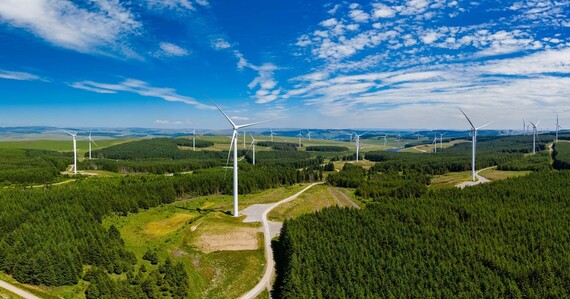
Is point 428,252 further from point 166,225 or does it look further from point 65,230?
point 65,230

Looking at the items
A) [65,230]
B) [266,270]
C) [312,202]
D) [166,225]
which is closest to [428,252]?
[266,270]

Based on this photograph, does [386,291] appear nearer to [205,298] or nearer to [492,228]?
[205,298]

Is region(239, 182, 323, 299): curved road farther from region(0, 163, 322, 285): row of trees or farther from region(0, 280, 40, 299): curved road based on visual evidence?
region(0, 280, 40, 299): curved road

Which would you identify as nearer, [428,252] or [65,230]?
[428,252]

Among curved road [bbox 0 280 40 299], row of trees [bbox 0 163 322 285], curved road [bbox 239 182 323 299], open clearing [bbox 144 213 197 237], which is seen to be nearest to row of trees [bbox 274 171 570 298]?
curved road [bbox 239 182 323 299]

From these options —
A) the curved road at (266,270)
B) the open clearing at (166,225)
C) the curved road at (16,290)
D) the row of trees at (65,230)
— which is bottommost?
the curved road at (266,270)

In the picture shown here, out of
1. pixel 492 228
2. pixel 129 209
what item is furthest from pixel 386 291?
pixel 129 209

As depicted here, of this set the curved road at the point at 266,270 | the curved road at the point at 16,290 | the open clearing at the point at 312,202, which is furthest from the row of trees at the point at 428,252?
the curved road at the point at 16,290

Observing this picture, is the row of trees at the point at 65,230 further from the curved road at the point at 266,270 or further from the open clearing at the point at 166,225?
the curved road at the point at 266,270
